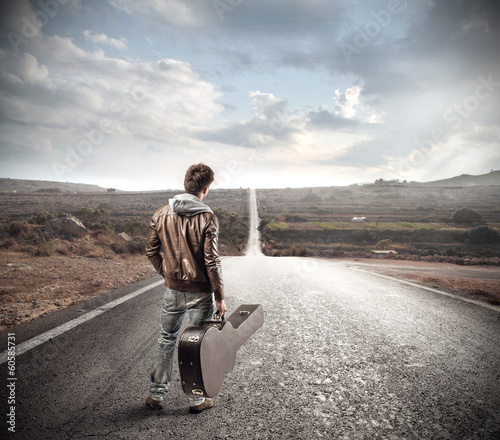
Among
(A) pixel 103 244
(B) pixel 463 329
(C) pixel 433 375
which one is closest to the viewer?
(C) pixel 433 375

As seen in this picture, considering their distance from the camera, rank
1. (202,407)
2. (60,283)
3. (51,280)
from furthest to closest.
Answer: (51,280)
(60,283)
(202,407)

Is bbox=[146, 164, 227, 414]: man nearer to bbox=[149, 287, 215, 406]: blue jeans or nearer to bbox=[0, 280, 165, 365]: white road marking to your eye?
bbox=[149, 287, 215, 406]: blue jeans

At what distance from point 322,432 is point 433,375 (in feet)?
5.02

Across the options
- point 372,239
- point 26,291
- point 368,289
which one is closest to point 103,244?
point 26,291

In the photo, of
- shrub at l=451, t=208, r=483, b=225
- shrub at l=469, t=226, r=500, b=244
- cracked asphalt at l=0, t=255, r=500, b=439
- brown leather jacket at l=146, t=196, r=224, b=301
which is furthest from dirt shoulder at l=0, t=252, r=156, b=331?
shrub at l=451, t=208, r=483, b=225

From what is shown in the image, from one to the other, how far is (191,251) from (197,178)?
647mm

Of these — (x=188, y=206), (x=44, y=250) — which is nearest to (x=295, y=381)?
(x=188, y=206)

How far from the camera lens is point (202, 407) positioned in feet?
7.27

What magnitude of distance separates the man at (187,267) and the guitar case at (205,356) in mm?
236

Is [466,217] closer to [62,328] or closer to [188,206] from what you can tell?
[188,206]

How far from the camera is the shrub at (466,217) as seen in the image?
42469 millimetres

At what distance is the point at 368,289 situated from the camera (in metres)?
6.47

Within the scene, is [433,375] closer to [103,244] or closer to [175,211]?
[175,211]

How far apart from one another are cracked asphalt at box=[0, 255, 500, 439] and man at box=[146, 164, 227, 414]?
284 mm
